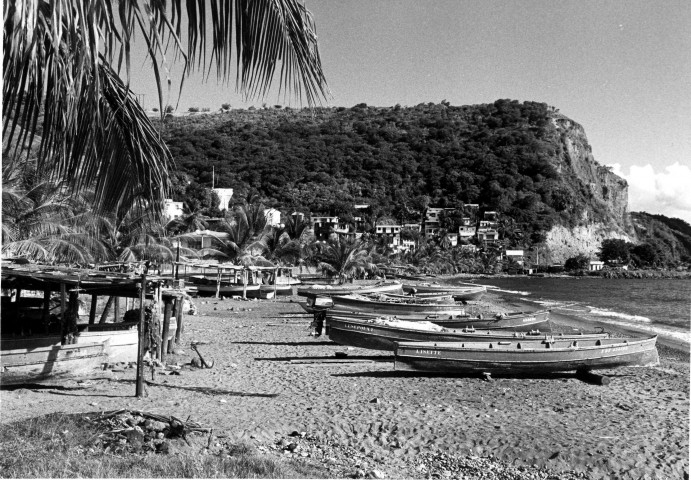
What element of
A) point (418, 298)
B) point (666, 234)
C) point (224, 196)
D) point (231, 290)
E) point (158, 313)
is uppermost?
point (666, 234)

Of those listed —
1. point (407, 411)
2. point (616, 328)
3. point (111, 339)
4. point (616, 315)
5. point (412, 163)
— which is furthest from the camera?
point (412, 163)

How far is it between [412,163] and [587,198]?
37807 millimetres

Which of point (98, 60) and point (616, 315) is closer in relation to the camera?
point (98, 60)

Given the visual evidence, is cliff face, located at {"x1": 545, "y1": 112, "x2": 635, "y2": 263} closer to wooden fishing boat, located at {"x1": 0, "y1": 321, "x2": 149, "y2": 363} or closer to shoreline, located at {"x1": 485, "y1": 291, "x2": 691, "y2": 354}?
shoreline, located at {"x1": 485, "y1": 291, "x2": 691, "y2": 354}

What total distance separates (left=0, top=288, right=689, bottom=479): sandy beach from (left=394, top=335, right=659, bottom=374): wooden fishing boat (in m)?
0.29

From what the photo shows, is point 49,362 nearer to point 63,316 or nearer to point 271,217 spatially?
point 63,316

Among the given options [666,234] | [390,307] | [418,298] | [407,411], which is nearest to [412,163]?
[666,234]

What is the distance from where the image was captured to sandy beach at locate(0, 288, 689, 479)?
23.9 ft

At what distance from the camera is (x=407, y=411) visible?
9125mm

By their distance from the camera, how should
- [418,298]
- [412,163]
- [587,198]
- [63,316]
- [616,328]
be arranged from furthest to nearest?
[412,163] < [587,198] < [616,328] < [418,298] < [63,316]

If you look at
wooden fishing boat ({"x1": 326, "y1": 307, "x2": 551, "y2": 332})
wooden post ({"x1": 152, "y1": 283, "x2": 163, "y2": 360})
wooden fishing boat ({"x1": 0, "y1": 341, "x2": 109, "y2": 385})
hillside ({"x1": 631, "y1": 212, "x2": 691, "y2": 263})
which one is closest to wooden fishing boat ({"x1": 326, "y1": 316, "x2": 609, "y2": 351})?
wooden fishing boat ({"x1": 326, "y1": 307, "x2": 551, "y2": 332})

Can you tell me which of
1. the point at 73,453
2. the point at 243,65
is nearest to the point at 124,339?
the point at 73,453

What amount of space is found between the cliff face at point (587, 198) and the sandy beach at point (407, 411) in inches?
3937

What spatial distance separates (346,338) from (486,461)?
22.5 ft
